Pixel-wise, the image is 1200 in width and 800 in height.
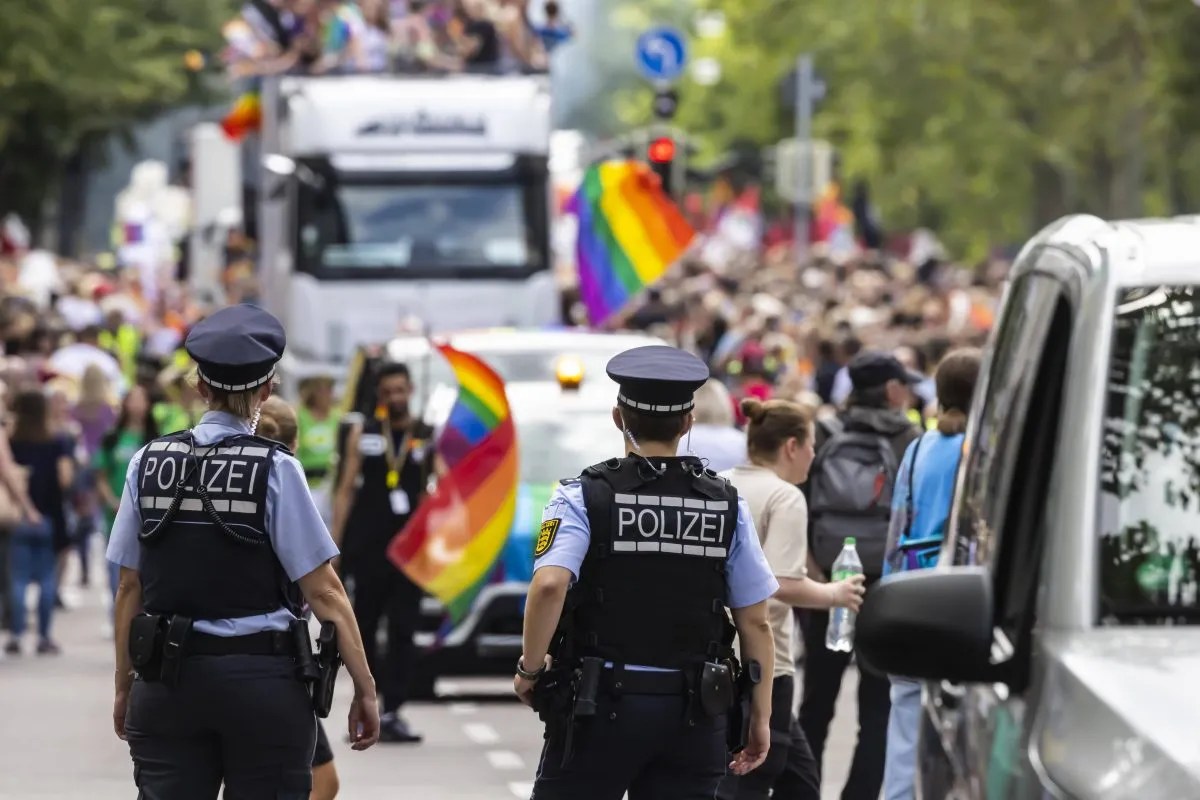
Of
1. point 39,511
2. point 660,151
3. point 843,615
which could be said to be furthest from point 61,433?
point 843,615

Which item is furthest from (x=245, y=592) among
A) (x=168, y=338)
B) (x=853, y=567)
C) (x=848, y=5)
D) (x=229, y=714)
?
(x=848, y=5)

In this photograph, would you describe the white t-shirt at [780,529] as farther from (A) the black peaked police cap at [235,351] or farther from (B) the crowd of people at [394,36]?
(B) the crowd of people at [394,36]

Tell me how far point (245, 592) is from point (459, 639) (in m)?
8.06

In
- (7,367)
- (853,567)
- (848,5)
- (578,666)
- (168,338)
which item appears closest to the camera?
(578,666)

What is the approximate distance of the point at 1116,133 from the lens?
139 ft

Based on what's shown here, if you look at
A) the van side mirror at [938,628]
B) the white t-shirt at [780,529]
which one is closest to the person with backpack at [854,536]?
the white t-shirt at [780,529]

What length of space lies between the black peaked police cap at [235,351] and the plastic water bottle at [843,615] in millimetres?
3003

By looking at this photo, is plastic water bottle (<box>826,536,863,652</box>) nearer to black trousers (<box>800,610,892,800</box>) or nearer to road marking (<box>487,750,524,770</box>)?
black trousers (<box>800,610,892,800</box>)

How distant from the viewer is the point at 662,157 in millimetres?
24656

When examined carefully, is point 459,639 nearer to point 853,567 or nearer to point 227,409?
point 853,567

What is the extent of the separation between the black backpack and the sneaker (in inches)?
138

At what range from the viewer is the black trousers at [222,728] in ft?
21.9

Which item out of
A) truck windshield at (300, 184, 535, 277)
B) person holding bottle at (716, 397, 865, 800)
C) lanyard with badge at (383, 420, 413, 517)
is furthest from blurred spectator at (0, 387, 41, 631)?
person holding bottle at (716, 397, 865, 800)

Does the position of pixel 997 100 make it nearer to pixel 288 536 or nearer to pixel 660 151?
pixel 660 151
